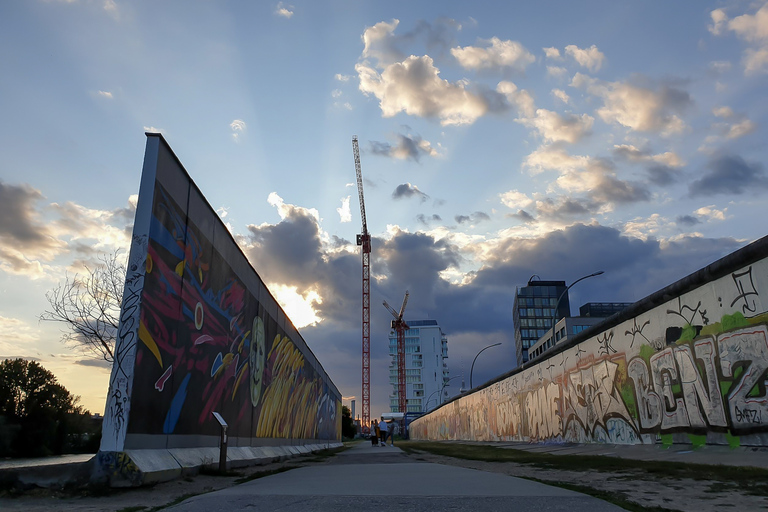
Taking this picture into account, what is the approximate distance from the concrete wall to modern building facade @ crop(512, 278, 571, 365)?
139 meters

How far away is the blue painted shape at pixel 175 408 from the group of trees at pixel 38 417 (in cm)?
2313

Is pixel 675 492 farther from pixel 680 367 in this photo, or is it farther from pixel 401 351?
pixel 401 351

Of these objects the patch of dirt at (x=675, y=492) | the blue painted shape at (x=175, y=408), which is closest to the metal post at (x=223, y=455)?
the blue painted shape at (x=175, y=408)

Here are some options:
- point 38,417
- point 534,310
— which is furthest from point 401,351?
point 38,417

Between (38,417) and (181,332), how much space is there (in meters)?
34.5

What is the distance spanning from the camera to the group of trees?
101ft

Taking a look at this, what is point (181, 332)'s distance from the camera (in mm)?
9133

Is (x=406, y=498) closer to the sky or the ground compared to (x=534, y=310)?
closer to the ground

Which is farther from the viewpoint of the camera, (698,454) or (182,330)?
(698,454)

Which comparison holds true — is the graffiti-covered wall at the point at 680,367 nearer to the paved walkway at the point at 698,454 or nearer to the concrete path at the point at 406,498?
the paved walkway at the point at 698,454

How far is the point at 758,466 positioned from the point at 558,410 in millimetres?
12854

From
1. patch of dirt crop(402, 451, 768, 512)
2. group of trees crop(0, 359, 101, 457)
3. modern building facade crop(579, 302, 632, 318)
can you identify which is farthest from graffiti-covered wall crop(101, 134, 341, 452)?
modern building facade crop(579, 302, 632, 318)

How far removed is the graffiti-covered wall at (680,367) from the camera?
28.9 ft

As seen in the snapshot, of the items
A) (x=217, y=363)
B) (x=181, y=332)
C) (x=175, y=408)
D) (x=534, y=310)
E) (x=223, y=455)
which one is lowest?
(x=223, y=455)
